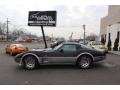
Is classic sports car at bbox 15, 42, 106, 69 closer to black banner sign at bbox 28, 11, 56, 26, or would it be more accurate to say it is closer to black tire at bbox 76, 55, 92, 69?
black tire at bbox 76, 55, 92, 69

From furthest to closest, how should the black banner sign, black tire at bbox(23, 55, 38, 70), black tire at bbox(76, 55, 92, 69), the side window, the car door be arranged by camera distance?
the black banner sign → the side window → black tire at bbox(76, 55, 92, 69) → the car door → black tire at bbox(23, 55, 38, 70)

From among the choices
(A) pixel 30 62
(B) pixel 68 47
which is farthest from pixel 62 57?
(A) pixel 30 62

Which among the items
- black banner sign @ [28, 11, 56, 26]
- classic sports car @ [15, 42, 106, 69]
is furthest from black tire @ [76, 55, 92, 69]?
black banner sign @ [28, 11, 56, 26]

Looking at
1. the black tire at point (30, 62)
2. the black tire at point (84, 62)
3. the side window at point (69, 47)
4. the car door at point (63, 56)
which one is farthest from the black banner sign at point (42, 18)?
the black tire at point (30, 62)

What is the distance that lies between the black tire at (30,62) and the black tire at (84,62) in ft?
7.59

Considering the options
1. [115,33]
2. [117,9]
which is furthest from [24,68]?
[117,9]

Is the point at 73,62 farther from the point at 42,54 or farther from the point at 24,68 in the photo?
the point at 24,68

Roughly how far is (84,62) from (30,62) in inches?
114

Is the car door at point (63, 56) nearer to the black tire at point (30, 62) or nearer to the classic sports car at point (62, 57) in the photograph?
the classic sports car at point (62, 57)

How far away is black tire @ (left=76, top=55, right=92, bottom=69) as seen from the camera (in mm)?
11430

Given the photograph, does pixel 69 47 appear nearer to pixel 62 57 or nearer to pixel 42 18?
pixel 62 57

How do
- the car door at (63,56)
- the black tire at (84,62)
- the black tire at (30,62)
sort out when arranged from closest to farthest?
1. the black tire at (30,62)
2. the car door at (63,56)
3. the black tire at (84,62)

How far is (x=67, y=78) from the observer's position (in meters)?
8.82

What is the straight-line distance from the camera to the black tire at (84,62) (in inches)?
450
